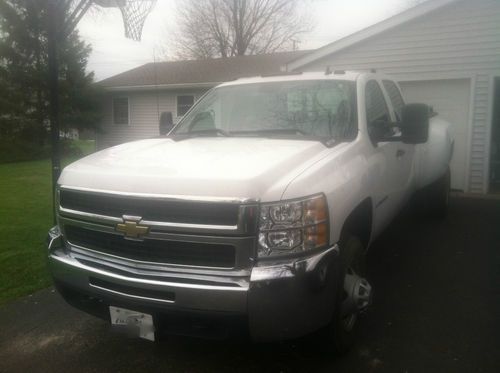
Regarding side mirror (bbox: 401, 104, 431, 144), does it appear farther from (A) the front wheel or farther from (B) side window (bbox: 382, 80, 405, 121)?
(B) side window (bbox: 382, 80, 405, 121)

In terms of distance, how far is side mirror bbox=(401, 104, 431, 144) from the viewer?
3.22 meters

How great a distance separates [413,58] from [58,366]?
27.2 ft

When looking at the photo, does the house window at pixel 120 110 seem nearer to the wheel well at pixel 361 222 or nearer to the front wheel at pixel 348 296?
the wheel well at pixel 361 222

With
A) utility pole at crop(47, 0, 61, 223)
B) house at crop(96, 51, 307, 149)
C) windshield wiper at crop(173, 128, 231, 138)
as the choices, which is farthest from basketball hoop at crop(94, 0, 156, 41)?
house at crop(96, 51, 307, 149)

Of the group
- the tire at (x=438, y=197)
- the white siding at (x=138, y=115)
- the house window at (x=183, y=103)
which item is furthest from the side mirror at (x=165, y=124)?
the house window at (x=183, y=103)

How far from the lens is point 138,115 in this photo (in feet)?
63.9

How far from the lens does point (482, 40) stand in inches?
319

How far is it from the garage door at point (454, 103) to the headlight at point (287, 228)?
24.3ft

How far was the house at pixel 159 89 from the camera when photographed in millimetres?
17969

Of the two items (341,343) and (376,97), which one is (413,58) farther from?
(341,343)

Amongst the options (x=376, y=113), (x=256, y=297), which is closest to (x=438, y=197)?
(x=376, y=113)

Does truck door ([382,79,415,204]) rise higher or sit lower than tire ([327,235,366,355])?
higher

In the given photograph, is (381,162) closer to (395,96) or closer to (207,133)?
(207,133)

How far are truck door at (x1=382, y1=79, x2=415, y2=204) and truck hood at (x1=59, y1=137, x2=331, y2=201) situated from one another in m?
1.43
